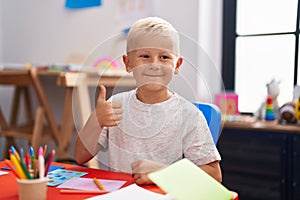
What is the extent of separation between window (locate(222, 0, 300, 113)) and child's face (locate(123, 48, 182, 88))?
148cm

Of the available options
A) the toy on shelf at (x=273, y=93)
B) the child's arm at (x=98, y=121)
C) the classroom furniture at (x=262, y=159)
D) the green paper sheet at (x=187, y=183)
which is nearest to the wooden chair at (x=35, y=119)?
the classroom furniture at (x=262, y=159)

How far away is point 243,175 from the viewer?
1769 mm

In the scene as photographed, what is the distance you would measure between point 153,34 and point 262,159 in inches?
50.3

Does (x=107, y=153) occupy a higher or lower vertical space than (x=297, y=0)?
lower

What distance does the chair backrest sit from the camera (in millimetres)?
694

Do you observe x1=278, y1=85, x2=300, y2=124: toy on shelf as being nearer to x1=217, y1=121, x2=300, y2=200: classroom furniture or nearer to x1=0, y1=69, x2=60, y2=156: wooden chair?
x1=217, y1=121, x2=300, y2=200: classroom furniture

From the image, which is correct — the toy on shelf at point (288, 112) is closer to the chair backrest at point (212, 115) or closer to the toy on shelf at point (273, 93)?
the toy on shelf at point (273, 93)

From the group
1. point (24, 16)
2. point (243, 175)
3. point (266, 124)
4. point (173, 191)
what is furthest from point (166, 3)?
point (173, 191)

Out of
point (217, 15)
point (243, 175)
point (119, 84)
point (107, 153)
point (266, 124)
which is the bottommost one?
point (243, 175)

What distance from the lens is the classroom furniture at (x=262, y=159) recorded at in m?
1.65

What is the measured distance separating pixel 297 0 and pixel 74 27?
147cm

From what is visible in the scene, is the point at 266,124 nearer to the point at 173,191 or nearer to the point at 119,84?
the point at 119,84

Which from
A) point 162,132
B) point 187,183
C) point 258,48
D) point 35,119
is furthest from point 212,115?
point 35,119

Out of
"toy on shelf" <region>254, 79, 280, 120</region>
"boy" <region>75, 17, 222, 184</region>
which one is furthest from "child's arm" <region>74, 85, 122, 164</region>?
"toy on shelf" <region>254, 79, 280, 120</region>
